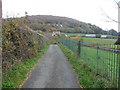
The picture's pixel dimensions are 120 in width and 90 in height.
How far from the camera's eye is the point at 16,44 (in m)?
9.11

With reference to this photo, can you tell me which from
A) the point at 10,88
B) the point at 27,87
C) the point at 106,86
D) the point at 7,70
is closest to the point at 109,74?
the point at 106,86

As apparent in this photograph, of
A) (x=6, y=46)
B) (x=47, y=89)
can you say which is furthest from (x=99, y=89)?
(x=6, y=46)

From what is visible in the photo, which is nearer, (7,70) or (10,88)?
(10,88)

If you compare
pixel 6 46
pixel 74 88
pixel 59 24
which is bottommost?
pixel 74 88

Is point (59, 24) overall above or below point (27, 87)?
above

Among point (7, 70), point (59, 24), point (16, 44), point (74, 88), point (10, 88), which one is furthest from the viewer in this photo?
point (59, 24)

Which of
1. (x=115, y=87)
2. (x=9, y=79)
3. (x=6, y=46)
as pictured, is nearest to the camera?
(x=115, y=87)

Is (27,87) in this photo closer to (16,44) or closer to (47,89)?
(47,89)

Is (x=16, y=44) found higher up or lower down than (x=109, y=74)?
higher up

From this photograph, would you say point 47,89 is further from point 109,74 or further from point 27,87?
point 109,74

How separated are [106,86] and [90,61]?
438 centimetres

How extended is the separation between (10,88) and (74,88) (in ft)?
7.11

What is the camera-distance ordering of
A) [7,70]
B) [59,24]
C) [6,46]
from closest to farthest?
[7,70], [6,46], [59,24]

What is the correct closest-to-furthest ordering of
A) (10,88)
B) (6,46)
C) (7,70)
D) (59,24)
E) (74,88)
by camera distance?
(10,88) → (74,88) → (7,70) → (6,46) → (59,24)
